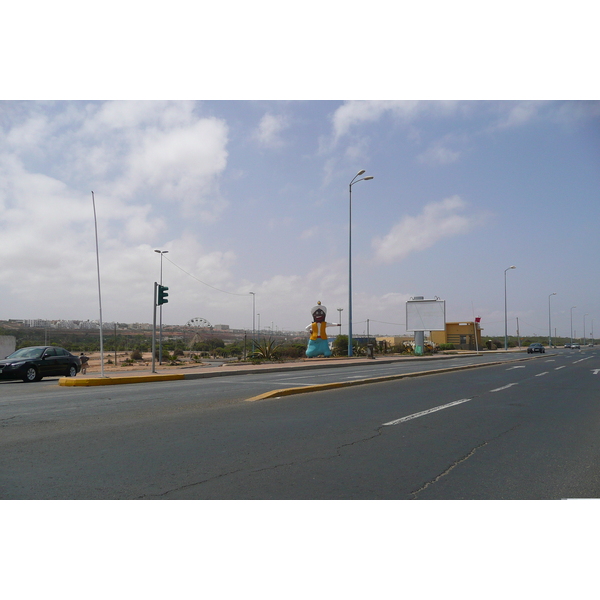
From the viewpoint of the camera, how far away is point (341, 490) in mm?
5520

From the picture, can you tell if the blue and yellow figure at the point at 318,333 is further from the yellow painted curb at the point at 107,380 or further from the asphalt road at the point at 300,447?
the asphalt road at the point at 300,447

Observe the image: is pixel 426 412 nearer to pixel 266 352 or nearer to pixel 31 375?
pixel 31 375

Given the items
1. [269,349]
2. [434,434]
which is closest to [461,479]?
[434,434]

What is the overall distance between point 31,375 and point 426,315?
56.8m

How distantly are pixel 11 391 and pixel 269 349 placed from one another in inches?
853

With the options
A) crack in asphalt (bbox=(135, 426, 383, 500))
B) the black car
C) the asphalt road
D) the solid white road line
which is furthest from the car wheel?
crack in asphalt (bbox=(135, 426, 383, 500))

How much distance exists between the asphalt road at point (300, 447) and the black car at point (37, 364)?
7.09 m

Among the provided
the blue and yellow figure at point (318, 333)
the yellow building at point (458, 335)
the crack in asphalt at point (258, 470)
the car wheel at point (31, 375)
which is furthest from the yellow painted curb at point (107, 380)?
the yellow building at point (458, 335)

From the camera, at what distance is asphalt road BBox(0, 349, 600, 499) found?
221 inches

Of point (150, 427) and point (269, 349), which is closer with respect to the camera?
point (150, 427)

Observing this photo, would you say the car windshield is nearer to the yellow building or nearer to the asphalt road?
the asphalt road

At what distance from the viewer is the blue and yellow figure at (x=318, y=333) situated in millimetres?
38469

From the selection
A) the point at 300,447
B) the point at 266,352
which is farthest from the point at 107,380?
the point at 266,352
